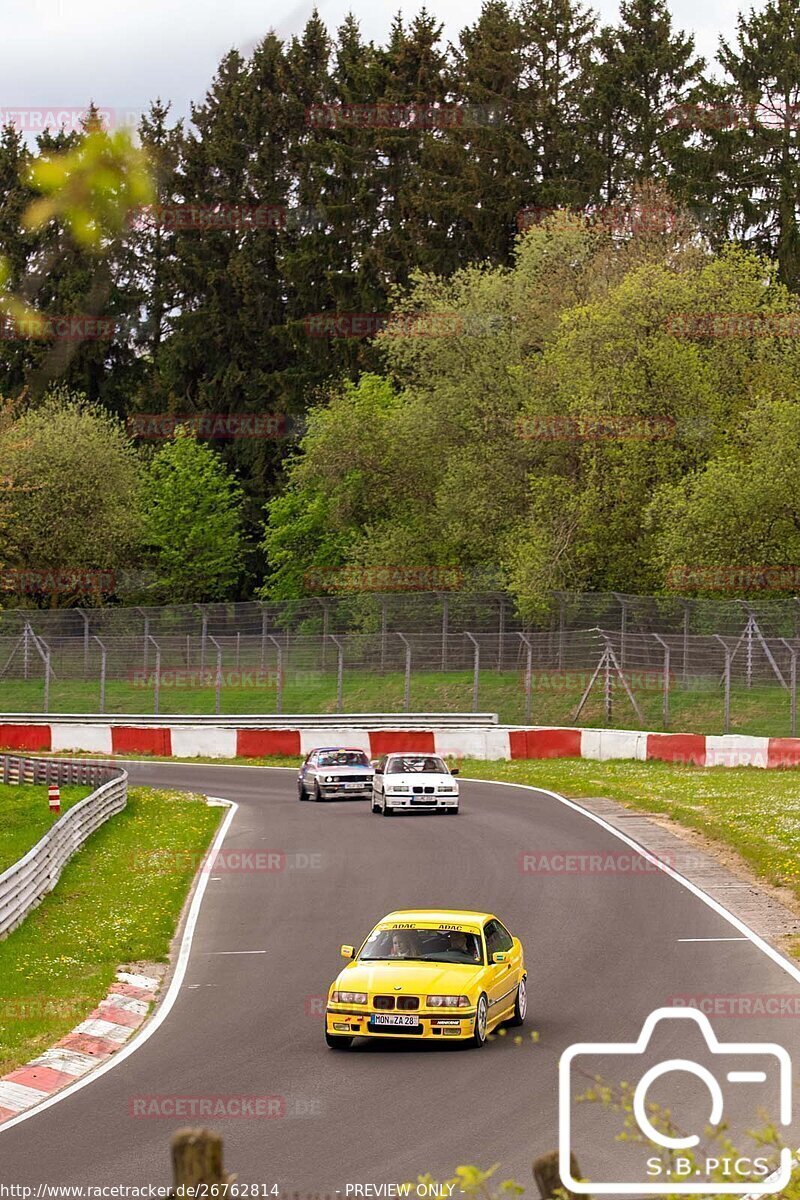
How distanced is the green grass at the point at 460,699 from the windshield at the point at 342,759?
10.6 metres

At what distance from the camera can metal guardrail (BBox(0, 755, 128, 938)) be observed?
21984 millimetres

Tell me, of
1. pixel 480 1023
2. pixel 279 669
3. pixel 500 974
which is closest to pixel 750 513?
pixel 279 669

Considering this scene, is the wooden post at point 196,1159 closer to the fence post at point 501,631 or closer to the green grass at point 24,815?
the green grass at point 24,815

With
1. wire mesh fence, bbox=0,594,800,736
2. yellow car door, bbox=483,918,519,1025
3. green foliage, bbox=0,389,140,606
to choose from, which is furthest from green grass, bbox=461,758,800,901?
green foliage, bbox=0,389,140,606

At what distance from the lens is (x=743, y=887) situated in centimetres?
2491

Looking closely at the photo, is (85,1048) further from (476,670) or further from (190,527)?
(190,527)

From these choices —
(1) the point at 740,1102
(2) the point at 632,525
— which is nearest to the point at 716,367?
(2) the point at 632,525

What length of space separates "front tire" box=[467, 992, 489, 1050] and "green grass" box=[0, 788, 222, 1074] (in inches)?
156

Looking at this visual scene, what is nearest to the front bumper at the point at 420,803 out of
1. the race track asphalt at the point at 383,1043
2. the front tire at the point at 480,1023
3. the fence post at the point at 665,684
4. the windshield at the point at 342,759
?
the race track asphalt at the point at 383,1043

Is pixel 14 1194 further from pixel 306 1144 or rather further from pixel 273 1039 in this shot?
pixel 273 1039

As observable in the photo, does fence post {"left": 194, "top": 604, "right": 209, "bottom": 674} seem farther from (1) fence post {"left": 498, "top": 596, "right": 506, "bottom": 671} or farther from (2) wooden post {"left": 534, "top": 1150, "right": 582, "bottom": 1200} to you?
(2) wooden post {"left": 534, "top": 1150, "right": 582, "bottom": 1200}

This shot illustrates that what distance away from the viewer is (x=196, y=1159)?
4848 millimetres

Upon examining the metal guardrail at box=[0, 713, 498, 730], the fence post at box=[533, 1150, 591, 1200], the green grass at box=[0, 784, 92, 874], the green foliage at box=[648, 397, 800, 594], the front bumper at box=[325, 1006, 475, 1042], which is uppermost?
the green foliage at box=[648, 397, 800, 594]

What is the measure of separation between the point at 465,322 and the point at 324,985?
53.8 meters
